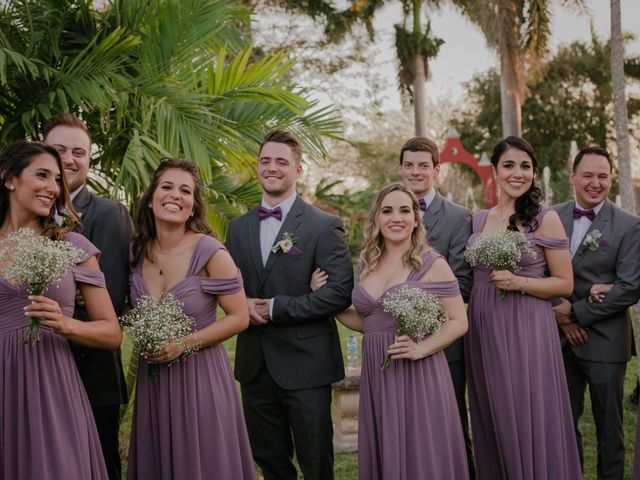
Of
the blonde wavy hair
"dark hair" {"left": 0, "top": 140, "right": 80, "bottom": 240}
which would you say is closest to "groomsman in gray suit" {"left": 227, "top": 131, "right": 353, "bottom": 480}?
the blonde wavy hair

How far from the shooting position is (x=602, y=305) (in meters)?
5.85

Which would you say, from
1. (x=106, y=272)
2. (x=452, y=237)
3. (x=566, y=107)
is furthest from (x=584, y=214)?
(x=566, y=107)

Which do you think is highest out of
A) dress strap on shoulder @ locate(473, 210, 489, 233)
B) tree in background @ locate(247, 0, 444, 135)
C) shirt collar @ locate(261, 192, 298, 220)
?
tree in background @ locate(247, 0, 444, 135)

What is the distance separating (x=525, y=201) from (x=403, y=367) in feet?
5.48

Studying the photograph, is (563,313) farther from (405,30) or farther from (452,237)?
(405,30)

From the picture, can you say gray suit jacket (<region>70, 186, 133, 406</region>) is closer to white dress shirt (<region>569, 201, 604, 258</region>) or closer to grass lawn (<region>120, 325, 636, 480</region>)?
grass lawn (<region>120, 325, 636, 480</region>)

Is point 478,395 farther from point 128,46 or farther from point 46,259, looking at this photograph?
point 128,46

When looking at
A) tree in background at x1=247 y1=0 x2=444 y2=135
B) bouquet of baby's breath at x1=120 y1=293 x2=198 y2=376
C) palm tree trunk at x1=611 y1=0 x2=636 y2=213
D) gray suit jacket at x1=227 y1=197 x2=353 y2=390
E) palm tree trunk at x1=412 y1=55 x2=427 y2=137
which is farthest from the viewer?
Result: tree in background at x1=247 y1=0 x2=444 y2=135

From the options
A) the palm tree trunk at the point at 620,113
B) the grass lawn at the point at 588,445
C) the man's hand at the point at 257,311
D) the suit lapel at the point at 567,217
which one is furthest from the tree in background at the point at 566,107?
the man's hand at the point at 257,311

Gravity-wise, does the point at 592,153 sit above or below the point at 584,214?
above

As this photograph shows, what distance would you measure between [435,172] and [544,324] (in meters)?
1.51

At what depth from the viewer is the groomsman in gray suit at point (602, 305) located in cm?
590

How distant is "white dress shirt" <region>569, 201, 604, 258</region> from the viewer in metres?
Answer: 6.15

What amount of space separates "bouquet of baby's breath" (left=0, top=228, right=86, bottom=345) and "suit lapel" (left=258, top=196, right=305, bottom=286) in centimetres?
178
